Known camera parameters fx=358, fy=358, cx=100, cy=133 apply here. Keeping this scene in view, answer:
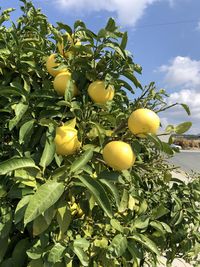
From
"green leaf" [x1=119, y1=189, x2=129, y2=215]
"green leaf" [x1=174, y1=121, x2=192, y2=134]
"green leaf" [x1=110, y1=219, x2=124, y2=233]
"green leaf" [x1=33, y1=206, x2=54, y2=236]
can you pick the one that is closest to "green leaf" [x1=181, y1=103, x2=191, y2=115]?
"green leaf" [x1=174, y1=121, x2=192, y2=134]

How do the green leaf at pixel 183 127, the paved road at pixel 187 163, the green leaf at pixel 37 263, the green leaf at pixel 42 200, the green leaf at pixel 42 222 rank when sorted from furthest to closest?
the paved road at pixel 187 163 → the green leaf at pixel 183 127 → the green leaf at pixel 37 263 → the green leaf at pixel 42 222 → the green leaf at pixel 42 200

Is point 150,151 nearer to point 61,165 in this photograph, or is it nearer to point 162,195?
point 162,195

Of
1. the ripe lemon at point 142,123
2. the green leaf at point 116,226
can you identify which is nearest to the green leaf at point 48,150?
the ripe lemon at point 142,123

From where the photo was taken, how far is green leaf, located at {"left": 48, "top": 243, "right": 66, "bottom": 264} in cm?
121

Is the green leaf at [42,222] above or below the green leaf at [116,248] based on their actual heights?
above

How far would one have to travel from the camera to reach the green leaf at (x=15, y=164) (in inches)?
43.8

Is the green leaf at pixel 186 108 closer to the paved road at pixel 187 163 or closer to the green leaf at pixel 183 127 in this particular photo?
the green leaf at pixel 183 127

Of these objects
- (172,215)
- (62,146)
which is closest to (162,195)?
(172,215)

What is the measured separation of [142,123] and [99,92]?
23 cm

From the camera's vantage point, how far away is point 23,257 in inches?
52.3

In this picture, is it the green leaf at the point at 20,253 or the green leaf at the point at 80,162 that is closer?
the green leaf at the point at 80,162

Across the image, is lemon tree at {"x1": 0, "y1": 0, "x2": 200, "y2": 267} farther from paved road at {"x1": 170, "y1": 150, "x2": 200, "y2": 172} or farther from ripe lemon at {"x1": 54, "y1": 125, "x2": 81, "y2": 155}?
paved road at {"x1": 170, "y1": 150, "x2": 200, "y2": 172}

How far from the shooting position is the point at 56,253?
1222 mm

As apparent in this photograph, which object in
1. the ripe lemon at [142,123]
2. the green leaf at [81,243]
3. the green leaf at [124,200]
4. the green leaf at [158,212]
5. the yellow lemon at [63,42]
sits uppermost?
the yellow lemon at [63,42]
